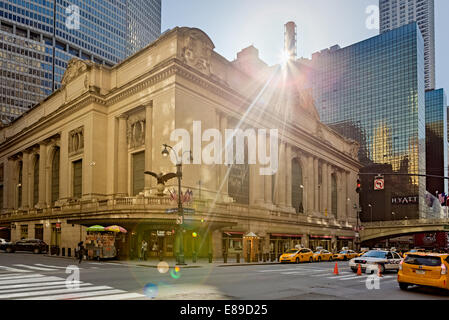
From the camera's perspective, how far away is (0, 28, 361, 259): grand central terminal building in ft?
135

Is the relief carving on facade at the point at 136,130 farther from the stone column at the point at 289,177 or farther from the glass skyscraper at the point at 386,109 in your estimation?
the glass skyscraper at the point at 386,109

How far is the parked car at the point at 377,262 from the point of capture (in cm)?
2427

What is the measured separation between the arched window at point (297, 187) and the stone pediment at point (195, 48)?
2996 cm

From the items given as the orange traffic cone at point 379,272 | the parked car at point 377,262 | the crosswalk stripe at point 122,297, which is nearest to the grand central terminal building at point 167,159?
the parked car at point 377,262

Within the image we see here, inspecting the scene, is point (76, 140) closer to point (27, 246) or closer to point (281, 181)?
point (27, 246)

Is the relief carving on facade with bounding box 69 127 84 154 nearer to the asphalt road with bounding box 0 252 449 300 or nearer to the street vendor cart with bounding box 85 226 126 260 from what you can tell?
the street vendor cart with bounding box 85 226 126 260

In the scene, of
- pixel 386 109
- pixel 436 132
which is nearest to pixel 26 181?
pixel 386 109

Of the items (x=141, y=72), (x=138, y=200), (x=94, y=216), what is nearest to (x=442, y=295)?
(x=138, y=200)

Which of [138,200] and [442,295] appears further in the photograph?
[138,200]

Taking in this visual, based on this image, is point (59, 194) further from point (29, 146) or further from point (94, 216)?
point (94, 216)

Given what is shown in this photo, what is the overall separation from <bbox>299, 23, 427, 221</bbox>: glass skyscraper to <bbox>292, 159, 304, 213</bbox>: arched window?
238 feet

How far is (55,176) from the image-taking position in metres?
66.2

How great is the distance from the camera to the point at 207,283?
1697 centimetres

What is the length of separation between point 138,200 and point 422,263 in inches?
1080
